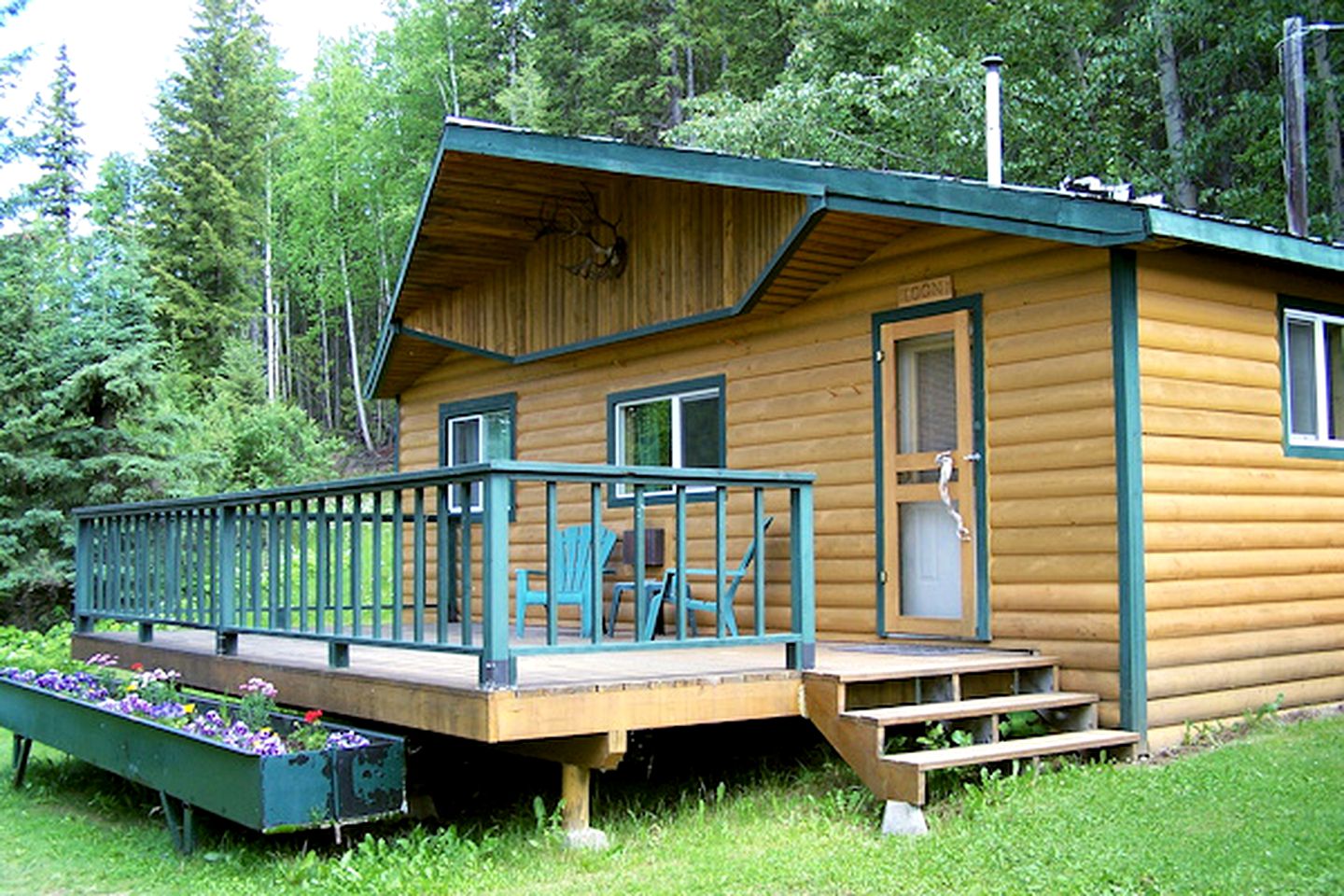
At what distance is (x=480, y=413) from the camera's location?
11.4 metres

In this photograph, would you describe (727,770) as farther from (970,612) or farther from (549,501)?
(549,501)

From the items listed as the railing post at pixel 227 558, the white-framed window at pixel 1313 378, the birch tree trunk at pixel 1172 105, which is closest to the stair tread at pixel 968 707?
the white-framed window at pixel 1313 378

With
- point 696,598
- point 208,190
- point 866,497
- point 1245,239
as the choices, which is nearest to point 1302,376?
point 1245,239

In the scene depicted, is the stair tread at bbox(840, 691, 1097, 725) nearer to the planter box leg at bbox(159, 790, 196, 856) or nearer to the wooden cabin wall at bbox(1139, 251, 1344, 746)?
the wooden cabin wall at bbox(1139, 251, 1344, 746)

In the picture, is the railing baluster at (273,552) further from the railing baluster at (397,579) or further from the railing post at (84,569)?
the railing post at (84,569)

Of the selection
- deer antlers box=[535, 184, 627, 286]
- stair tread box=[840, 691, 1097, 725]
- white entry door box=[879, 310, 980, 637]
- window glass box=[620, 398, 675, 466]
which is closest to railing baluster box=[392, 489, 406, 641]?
stair tread box=[840, 691, 1097, 725]

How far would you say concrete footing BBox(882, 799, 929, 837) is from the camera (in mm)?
5250

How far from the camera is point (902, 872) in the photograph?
473 centimetres

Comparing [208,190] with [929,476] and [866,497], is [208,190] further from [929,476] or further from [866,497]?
[929,476]

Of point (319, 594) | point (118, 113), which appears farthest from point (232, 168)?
point (319, 594)

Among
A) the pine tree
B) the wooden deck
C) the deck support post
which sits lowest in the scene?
the deck support post

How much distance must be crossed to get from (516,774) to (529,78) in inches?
849

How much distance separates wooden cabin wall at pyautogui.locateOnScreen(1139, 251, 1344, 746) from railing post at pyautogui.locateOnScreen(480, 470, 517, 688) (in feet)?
10.2

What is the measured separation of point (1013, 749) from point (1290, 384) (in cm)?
311
